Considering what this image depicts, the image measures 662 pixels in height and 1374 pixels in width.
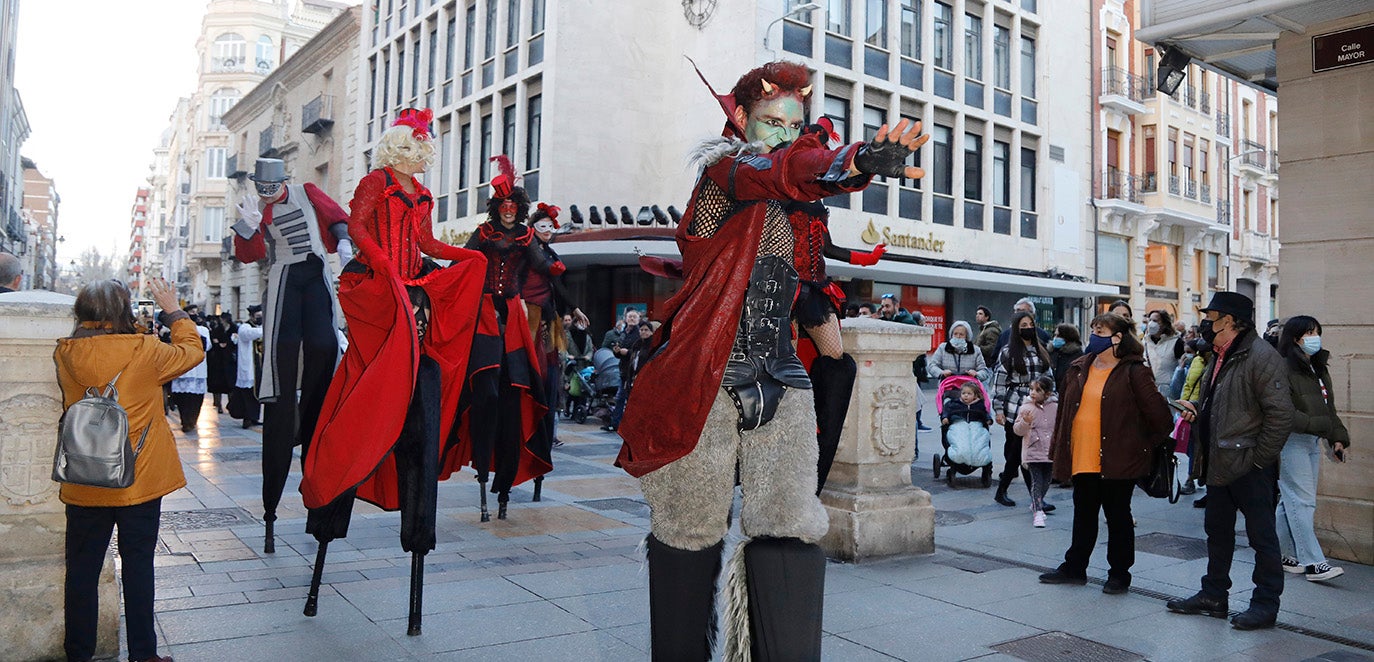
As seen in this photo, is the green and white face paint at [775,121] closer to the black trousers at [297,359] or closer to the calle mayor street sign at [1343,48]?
the black trousers at [297,359]

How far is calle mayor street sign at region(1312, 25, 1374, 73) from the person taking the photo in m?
6.45

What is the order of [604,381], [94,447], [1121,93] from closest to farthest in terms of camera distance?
[94,447]
[604,381]
[1121,93]

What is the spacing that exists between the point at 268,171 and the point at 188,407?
7.90 meters

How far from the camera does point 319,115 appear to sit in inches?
1458

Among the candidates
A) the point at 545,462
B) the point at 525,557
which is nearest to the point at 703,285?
the point at 525,557

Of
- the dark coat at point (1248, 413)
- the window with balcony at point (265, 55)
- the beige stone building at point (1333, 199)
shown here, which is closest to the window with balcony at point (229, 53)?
the window with balcony at point (265, 55)

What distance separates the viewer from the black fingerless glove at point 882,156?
226 cm

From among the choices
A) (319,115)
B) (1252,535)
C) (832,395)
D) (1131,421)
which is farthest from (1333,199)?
(319,115)

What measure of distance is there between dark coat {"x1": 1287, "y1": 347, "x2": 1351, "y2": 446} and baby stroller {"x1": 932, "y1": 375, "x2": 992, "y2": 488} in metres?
3.40

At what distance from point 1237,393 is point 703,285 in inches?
142

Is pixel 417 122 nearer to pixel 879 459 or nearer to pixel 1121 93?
pixel 879 459

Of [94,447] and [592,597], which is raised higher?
[94,447]

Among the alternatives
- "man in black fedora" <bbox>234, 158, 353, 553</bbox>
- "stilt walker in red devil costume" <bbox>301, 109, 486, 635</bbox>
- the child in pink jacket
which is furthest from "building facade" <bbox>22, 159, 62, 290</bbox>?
"stilt walker in red devil costume" <bbox>301, 109, 486, 635</bbox>

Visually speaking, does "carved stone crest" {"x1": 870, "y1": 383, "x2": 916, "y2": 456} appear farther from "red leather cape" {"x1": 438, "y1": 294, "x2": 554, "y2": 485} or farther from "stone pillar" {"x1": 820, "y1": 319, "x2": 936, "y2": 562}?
"red leather cape" {"x1": 438, "y1": 294, "x2": 554, "y2": 485}
